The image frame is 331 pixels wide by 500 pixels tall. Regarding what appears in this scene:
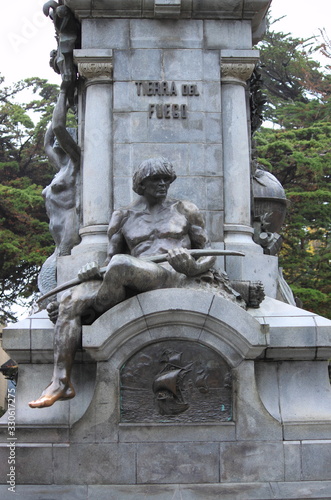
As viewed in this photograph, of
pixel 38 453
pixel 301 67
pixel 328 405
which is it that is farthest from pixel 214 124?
pixel 301 67

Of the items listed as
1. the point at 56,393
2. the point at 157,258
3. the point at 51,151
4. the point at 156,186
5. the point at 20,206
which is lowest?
the point at 56,393

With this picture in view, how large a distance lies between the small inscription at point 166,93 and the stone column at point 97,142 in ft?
1.37

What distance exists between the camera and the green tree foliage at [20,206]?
2134cm

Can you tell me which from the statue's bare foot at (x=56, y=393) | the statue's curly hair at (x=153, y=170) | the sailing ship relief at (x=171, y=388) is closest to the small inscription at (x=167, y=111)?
the statue's curly hair at (x=153, y=170)

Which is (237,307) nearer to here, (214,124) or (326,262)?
(214,124)

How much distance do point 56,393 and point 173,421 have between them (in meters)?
1.12

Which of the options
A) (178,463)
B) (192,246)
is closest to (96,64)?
(192,246)

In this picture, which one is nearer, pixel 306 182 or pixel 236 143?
pixel 236 143

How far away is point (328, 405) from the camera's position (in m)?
7.95

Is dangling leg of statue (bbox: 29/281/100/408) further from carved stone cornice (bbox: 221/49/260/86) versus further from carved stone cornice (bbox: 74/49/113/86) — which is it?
carved stone cornice (bbox: 221/49/260/86)

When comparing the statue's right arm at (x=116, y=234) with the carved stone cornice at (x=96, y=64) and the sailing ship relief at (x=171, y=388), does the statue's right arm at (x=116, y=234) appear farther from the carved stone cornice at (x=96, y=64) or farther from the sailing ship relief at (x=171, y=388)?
the carved stone cornice at (x=96, y=64)

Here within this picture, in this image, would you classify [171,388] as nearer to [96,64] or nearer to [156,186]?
[156,186]

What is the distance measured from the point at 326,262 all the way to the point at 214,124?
42.6ft

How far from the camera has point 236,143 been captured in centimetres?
959
